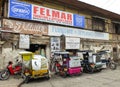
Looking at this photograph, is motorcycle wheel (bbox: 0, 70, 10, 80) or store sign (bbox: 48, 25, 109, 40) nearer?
motorcycle wheel (bbox: 0, 70, 10, 80)

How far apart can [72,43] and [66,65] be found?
4248 mm

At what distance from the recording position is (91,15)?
18750 mm

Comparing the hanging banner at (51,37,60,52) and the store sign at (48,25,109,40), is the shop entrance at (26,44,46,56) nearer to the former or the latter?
the hanging banner at (51,37,60,52)

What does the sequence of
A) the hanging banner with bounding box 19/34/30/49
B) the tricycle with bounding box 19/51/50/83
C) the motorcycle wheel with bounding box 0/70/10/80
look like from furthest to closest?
the hanging banner with bounding box 19/34/30/49
the motorcycle wheel with bounding box 0/70/10/80
the tricycle with bounding box 19/51/50/83

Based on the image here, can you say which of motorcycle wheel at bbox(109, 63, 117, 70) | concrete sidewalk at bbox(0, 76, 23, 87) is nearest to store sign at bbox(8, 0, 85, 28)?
concrete sidewalk at bbox(0, 76, 23, 87)

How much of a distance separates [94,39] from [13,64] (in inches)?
A: 383

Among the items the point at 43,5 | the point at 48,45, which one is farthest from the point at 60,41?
the point at 43,5

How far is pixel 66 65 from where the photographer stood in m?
11.9

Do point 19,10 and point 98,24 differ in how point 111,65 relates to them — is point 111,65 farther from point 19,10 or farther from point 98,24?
point 19,10

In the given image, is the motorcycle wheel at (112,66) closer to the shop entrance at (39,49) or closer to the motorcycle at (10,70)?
the shop entrance at (39,49)

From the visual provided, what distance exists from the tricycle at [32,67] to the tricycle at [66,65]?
1649mm

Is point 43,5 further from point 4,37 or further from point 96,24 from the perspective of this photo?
point 96,24

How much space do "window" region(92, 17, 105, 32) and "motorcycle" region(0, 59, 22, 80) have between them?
10.2 meters

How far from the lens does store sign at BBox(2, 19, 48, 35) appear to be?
1170 centimetres
